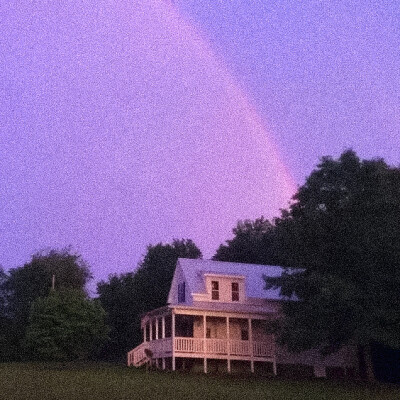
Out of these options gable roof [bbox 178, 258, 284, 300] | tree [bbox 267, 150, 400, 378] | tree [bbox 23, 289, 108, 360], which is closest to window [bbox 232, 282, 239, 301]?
gable roof [bbox 178, 258, 284, 300]

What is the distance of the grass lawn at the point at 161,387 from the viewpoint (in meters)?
21.4

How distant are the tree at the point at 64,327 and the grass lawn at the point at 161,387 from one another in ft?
5.86

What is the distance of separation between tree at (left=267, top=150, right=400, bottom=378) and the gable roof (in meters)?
6.81

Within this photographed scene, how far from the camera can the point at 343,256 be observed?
29.7 m

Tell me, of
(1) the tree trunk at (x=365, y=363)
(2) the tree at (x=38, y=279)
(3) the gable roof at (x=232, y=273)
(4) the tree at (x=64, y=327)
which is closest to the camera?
(1) the tree trunk at (x=365, y=363)

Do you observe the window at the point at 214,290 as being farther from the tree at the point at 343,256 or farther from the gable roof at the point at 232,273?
the tree at the point at 343,256

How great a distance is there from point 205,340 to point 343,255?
895 cm

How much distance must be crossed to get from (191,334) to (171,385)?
1384cm

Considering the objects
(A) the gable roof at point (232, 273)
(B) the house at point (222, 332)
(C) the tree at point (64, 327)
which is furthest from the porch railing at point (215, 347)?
(C) the tree at point (64, 327)

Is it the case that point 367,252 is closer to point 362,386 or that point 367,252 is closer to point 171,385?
point 362,386

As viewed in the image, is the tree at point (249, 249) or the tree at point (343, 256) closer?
the tree at point (343, 256)

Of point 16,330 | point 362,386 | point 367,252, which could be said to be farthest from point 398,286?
point 16,330

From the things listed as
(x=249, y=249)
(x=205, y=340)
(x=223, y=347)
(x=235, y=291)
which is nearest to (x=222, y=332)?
(x=235, y=291)

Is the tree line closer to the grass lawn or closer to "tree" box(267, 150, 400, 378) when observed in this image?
"tree" box(267, 150, 400, 378)
